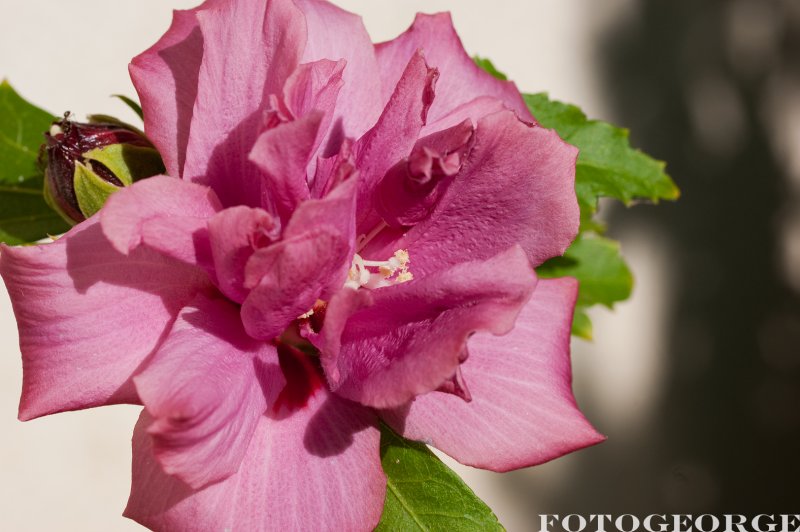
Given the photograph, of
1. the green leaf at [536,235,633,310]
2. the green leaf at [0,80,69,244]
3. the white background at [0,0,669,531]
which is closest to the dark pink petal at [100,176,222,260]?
the green leaf at [0,80,69,244]

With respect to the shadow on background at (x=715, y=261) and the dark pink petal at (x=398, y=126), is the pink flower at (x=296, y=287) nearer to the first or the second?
the dark pink petal at (x=398, y=126)

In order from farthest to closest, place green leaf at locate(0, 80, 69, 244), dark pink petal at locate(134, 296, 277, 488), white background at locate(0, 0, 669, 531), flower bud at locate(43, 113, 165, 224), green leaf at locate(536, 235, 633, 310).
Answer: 1. white background at locate(0, 0, 669, 531)
2. green leaf at locate(536, 235, 633, 310)
3. green leaf at locate(0, 80, 69, 244)
4. flower bud at locate(43, 113, 165, 224)
5. dark pink petal at locate(134, 296, 277, 488)

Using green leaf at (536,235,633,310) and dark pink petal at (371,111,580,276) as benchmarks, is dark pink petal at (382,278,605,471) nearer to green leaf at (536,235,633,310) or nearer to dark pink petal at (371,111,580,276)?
dark pink petal at (371,111,580,276)

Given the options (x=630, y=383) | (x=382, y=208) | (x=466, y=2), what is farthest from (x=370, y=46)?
(x=630, y=383)

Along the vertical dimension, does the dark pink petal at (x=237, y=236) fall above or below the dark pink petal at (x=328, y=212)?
below

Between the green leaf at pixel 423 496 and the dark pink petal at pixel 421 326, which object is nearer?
the dark pink petal at pixel 421 326

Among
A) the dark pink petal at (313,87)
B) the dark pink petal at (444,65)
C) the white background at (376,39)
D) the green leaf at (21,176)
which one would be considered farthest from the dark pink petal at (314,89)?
the white background at (376,39)

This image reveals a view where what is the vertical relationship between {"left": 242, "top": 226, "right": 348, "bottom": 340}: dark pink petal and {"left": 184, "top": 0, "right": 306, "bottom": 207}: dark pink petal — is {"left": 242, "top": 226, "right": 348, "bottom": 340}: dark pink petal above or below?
below
